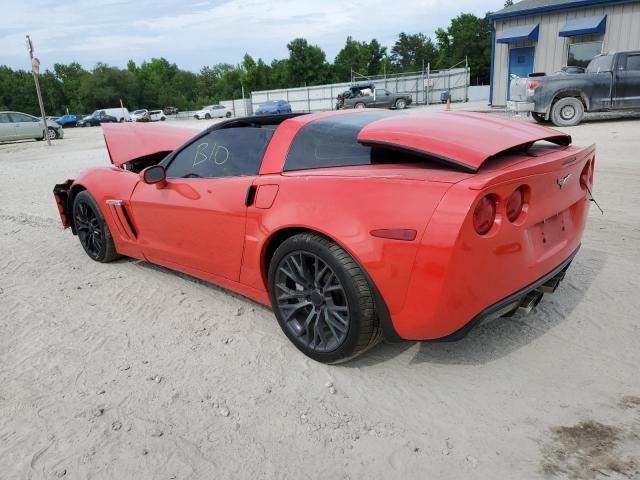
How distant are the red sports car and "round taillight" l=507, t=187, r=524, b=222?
1 centimetres

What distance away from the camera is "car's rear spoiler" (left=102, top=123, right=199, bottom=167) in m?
4.71

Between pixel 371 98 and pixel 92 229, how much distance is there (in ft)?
87.7

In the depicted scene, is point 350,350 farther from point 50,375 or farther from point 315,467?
point 50,375

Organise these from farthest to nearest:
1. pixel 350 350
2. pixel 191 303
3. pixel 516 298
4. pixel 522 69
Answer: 1. pixel 522 69
2. pixel 191 303
3. pixel 350 350
4. pixel 516 298

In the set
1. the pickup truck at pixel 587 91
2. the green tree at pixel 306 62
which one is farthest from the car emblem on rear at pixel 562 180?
the green tree at pixel 306 62

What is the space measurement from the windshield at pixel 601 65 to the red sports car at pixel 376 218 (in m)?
12.6

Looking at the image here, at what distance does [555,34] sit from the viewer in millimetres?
19172

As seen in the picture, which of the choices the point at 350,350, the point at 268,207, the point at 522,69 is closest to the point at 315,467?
the point at 350,350

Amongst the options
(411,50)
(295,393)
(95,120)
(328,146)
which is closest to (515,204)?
(328,146)

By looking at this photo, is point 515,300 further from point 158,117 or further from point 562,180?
point 158,117

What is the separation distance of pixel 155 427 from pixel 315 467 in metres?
0.82

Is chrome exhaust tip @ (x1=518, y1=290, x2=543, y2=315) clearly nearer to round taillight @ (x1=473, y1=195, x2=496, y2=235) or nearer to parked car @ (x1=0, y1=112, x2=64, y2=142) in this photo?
round taillight @ (x1=473, y1=195, x2=496, y2=235)

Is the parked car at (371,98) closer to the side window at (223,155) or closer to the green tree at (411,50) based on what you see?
the side window at (223,155)

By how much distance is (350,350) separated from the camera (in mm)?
2674
